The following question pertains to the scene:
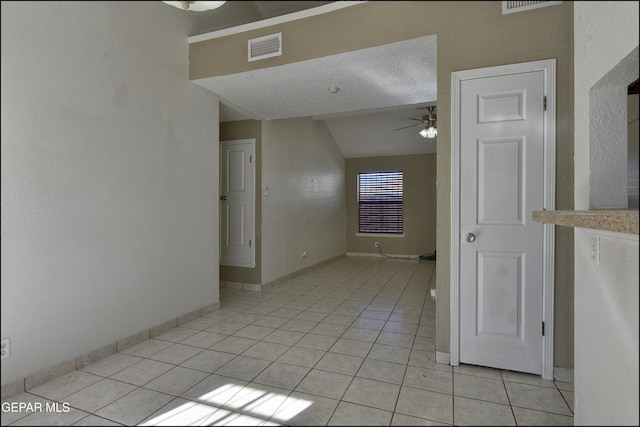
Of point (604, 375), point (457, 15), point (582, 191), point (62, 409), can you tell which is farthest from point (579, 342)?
point (62, 409)

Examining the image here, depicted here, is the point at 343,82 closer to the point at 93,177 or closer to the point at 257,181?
the point at 257,181

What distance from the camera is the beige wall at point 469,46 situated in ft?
5.28

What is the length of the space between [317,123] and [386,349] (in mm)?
4120

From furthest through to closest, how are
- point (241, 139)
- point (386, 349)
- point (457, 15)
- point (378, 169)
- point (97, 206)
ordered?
point (378, 169)
point (241, 139)
point (386, 349)
point (97, 206)
point (457, 15)

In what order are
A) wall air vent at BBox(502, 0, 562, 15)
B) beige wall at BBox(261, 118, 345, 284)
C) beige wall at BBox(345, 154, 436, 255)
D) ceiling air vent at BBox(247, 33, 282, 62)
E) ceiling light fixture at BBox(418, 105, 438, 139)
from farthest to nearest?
beige wall at BBox(345, 154, 436, 255), ceiling light fixture at BBox(418, 105, 438, 139), beige wall at BBox(261, 118, 345, 284), ceiling air vent at BBox(247, 33, 282, 62), wall air vent at BBox(502, 0, 562, 15)

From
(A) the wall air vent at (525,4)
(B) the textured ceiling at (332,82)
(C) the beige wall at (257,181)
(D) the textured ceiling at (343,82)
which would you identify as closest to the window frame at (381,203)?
(C) the beige wall at (257,181)

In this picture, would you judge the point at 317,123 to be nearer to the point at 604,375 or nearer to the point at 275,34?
the point at 275,34

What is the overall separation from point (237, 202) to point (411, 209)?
146 inches

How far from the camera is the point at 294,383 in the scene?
1.77 metres

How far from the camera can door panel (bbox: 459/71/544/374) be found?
175cm

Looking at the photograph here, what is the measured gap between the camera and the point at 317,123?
5477 millimetres

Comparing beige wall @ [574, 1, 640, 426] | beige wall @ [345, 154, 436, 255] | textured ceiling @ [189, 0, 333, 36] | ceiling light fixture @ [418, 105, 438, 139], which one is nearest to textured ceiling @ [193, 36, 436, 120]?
textured ceiling @ [189, 0, 333, 36]

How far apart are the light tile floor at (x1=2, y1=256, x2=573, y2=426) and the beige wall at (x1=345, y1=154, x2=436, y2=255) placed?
3532mm

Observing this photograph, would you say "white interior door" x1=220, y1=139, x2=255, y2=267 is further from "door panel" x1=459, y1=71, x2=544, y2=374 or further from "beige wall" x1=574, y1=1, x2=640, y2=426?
"beige wall" x1=574, y1=1, x2=640, y2=426
